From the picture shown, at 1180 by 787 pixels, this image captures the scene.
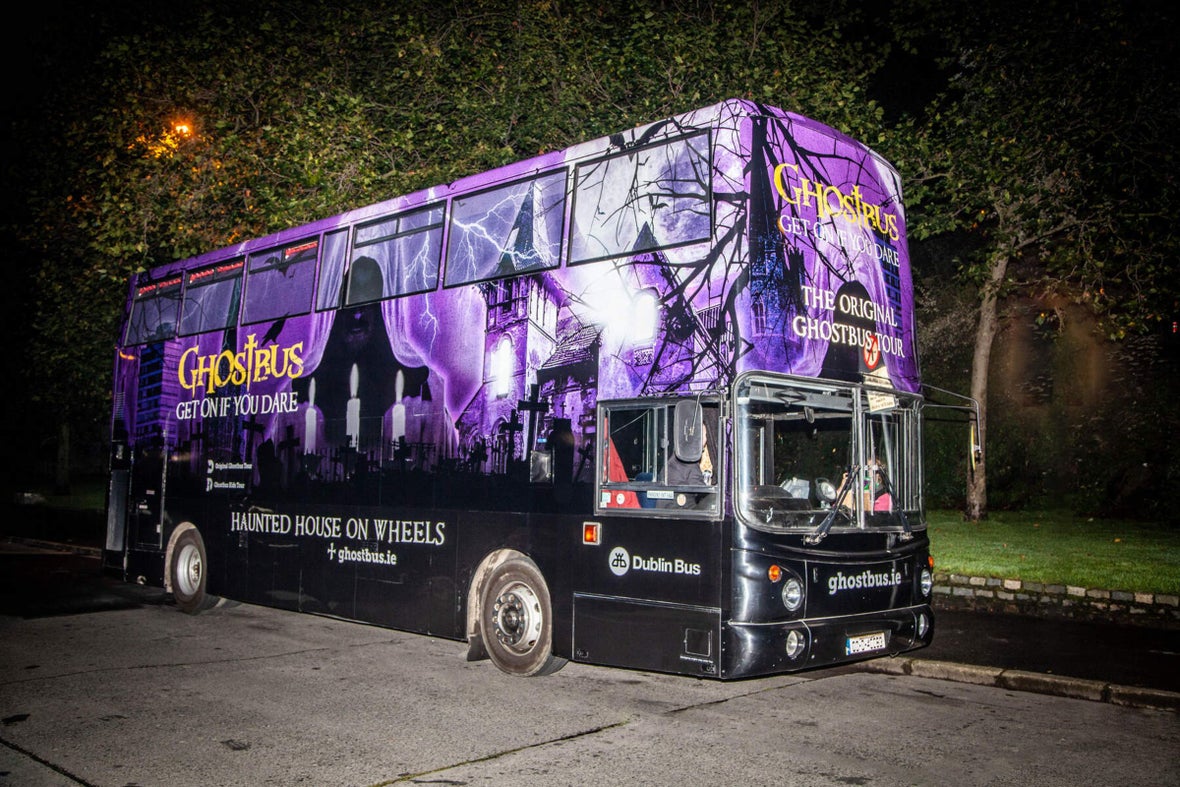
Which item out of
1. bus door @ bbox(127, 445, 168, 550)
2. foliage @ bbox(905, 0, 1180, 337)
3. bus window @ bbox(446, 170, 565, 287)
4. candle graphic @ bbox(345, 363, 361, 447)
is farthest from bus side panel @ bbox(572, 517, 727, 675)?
foliage @ bbox(905, 0, 1180, 337)

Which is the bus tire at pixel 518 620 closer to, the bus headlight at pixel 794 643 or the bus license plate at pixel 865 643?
the bus headlight at pixel 794 643

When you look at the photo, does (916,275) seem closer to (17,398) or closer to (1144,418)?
(1144,418)

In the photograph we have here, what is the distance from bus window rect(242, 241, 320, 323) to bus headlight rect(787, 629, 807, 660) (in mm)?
6306

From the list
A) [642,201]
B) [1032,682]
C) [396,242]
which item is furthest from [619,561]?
[396,242]

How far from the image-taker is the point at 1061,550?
45.2 ft

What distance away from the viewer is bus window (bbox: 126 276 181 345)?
12453 mm

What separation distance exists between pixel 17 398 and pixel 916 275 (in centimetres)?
3461

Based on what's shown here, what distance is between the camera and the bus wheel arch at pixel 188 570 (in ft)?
38.0

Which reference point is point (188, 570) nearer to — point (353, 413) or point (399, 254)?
point (353, 413)

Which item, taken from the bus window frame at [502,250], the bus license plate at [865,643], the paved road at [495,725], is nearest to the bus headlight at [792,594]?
the bus license plate at [865,643]

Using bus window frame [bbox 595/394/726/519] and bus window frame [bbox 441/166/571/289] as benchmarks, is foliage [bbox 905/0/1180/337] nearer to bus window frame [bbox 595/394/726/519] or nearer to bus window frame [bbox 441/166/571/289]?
bus window frame [bbox 441/166/571/289]

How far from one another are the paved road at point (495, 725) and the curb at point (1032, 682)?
11 centimetres

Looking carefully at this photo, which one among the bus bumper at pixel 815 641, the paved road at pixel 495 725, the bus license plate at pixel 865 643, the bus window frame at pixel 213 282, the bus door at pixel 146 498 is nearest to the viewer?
the paved road at pixel 495 725

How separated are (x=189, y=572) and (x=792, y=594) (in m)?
8.47
